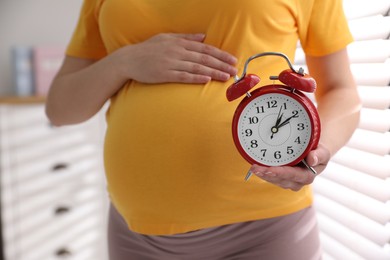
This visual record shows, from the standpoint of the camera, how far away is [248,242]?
84 centimetres

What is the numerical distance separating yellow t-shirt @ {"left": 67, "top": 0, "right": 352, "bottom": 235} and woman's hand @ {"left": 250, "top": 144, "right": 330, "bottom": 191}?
0.42 feet

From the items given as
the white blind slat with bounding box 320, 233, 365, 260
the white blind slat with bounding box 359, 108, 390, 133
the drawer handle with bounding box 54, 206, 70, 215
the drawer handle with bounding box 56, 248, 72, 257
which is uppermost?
the white blind slat with bounding box 359, 108, 390, 133

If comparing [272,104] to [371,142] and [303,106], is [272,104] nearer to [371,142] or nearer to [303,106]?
[303,106]

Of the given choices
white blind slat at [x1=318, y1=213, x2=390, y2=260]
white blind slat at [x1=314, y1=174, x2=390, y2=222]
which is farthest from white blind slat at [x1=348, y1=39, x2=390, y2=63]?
white blind slat at [x1=318, y1=213, x2=390, y2=260]

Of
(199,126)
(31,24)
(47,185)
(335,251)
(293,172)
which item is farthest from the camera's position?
(31,24)

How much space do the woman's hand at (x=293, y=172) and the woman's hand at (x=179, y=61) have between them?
0.77ft

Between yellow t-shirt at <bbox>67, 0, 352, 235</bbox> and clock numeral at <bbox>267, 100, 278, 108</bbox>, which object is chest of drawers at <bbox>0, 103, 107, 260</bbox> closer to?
yellow t-shirt at <bbox>67, 0, 352, 235</bbox>

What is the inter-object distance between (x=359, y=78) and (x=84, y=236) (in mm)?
1785

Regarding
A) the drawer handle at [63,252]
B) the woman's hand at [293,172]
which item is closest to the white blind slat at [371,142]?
the woman's hand at [293,172]

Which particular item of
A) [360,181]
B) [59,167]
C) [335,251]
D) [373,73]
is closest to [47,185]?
[59,167]

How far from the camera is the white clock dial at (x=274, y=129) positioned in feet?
2.25

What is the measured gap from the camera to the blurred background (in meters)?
1.17

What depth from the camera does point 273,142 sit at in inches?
27.5

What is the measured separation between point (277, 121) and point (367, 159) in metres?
0.59
